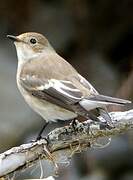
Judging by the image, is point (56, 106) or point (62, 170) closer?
point (56, 106)

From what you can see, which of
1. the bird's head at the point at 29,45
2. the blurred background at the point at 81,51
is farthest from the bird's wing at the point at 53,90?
the blurred background at the point at 81,51

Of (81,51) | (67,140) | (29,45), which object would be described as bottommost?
(81,51)

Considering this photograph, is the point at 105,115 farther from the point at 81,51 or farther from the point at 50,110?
the point at 81,51

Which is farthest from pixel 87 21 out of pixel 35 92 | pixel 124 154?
pixel 35 92

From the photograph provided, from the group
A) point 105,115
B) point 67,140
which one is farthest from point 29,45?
point 105,115

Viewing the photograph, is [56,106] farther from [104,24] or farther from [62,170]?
[104,24]

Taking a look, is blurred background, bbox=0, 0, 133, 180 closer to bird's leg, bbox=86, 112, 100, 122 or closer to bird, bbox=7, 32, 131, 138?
bird, bbox=7, 32, 131, 138

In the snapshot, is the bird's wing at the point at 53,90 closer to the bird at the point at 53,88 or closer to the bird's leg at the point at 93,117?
the bird at the point at 53,88
